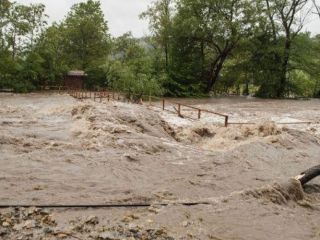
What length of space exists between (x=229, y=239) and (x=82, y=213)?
2926 mm

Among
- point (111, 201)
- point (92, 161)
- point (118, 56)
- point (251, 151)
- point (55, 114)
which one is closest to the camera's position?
point (111, 201)

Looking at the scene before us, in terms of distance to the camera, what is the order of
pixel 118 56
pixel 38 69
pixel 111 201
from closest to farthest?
pixel 111 201 → pixel 38 69 → pixel 118 56

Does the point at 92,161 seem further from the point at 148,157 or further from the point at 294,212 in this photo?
the point at 294,212

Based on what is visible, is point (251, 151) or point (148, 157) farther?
point (251, 151)

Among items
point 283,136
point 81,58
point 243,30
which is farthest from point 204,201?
point 81,58

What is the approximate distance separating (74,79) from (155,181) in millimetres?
46337

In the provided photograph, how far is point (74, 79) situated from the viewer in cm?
5538

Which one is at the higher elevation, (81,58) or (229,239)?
(81,58)

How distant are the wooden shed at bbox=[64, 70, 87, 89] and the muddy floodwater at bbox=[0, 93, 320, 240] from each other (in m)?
36.0

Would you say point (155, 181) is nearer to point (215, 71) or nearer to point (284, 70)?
point (215, 71)

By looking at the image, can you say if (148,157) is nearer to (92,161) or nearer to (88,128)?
(92,161)

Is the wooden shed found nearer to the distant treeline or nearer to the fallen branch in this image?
the distant treeline

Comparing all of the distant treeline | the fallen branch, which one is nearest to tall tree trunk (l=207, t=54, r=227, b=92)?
the distant treeline

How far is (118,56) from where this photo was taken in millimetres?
68000
